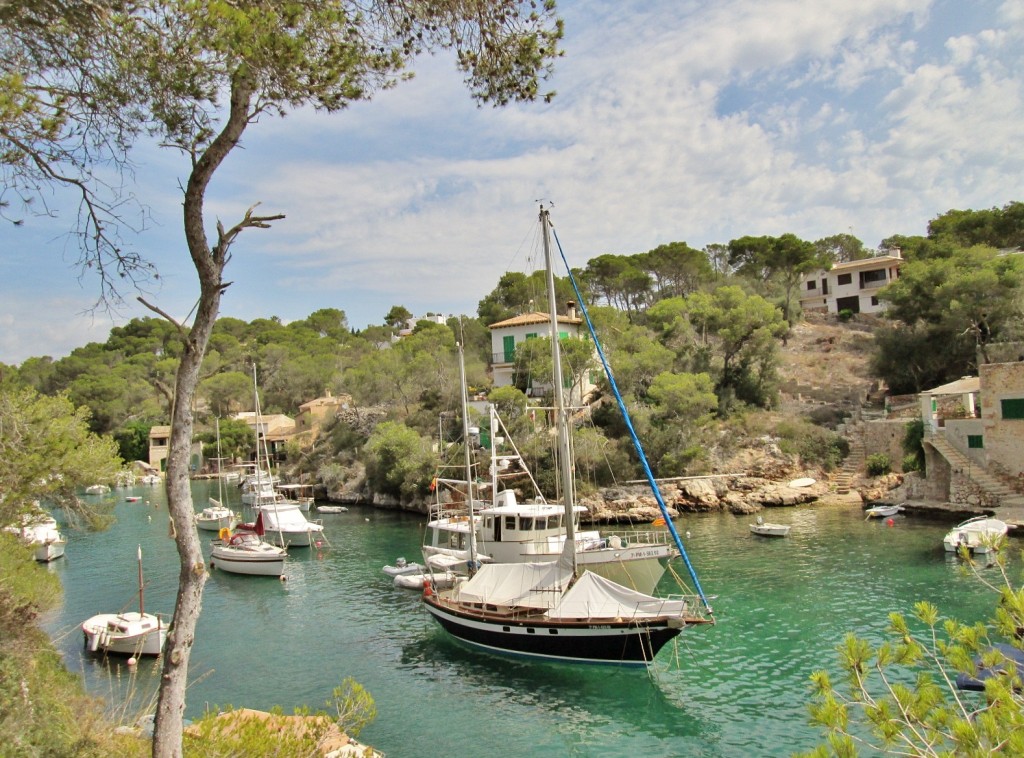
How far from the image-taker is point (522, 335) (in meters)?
52.5

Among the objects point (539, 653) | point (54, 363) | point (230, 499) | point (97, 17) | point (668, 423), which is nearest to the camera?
point (97, 17)

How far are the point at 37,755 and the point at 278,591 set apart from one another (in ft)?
65.4

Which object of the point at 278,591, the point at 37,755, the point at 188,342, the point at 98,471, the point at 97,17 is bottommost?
the point at 278,591

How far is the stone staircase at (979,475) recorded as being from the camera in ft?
91.2

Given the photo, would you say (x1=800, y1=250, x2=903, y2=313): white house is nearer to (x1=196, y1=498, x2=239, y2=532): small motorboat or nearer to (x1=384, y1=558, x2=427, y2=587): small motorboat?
(x1=384, y1=558, x2=427, y2=587): small motorboat

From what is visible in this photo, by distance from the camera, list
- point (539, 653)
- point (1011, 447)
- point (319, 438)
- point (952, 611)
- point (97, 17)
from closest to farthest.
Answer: point (97, 17), point (539, 653), point (952, 611), point (1011, 447), point (319, 438)

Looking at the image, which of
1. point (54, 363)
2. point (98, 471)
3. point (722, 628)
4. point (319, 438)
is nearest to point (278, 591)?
point (98, 471)

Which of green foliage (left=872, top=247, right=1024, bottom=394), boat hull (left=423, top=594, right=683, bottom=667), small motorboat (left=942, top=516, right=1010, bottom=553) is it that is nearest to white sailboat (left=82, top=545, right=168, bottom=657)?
boat hull (left=423, top=594, right=683, bottom=667)

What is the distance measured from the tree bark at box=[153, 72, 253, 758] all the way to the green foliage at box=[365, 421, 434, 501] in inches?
1452

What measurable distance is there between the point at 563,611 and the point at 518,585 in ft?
6.51

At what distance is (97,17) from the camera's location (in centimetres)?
705

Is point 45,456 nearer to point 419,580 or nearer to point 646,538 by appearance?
point 419,580

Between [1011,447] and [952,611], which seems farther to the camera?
[1011,447]

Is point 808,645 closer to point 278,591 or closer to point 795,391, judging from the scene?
point 278,591
